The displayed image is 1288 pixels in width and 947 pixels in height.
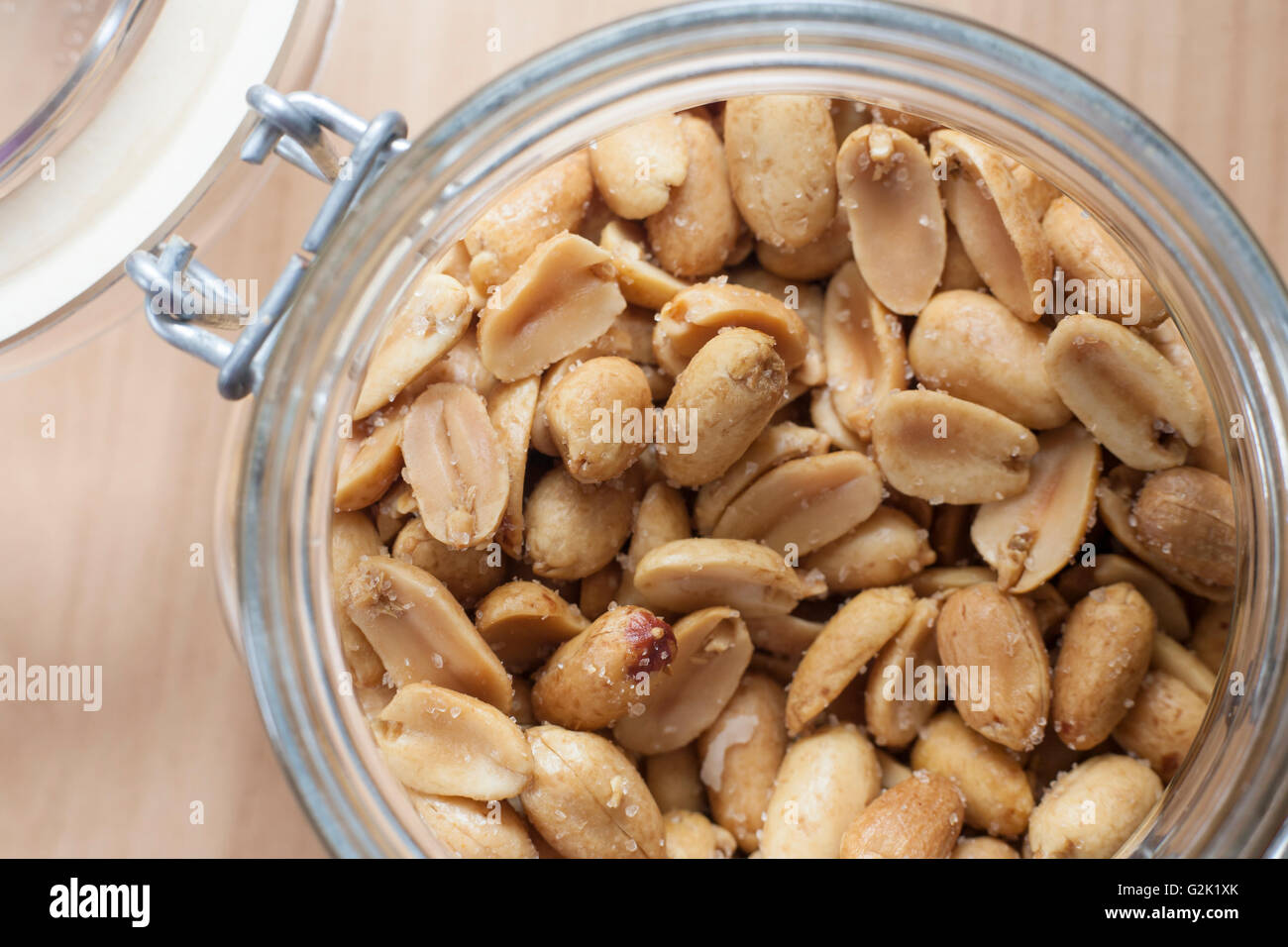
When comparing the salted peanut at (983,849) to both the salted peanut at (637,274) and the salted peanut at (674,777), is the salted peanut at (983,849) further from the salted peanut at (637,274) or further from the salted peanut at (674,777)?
the salted peanut at (637,274)

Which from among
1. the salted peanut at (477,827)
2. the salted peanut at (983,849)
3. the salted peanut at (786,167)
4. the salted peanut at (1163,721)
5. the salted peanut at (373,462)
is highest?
the salted peanut at (786,167)

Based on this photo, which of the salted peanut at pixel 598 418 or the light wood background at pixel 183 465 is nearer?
Result: the salted peanut at pixel 598 418

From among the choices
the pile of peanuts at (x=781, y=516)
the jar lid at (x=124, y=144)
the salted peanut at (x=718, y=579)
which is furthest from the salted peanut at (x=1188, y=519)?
the jar lid at (x=124, y=144)

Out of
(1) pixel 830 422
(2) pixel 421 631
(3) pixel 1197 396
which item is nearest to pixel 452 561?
(2) pixel 421 631

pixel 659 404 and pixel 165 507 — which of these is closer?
pixel 659 404

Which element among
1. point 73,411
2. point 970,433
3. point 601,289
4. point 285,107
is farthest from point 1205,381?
point 73,411

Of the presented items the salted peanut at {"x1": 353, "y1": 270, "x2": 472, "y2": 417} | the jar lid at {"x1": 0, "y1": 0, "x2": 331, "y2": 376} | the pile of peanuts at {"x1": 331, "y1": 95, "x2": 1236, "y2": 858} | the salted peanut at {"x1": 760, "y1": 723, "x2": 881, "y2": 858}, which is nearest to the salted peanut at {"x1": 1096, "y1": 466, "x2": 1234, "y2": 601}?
the pile of peanuts at {"x1": 331, "y1": 95, "x2": 1236, "y2": 858}

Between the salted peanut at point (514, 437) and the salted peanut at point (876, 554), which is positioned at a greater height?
the salted peanut at point (514, 437)
